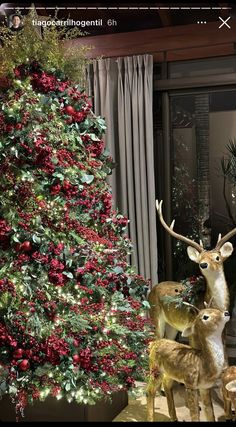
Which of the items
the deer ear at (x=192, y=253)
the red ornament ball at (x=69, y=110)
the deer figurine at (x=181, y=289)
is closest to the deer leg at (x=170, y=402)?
the deer figurine at (x=181, y=289)

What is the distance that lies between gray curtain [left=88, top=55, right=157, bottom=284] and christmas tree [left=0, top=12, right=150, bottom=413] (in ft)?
3.36

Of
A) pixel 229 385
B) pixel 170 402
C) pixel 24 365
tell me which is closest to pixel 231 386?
pixel 229 385

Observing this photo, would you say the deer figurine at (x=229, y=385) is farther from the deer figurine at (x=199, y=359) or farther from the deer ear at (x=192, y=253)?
the deer ear at (x=192, y=253)

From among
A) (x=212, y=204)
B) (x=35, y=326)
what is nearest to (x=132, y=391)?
(x=35, y=326)

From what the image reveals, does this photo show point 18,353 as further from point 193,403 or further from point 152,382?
point 193,403

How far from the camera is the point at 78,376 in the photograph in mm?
2465

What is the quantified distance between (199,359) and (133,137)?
6.04ft

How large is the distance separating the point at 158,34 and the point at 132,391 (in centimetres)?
248

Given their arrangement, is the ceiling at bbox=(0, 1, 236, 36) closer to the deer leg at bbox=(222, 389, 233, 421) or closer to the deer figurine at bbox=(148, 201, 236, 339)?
the deer figurine at bbox=(148, 201, 236, 339)

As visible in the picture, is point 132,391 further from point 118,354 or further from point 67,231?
point 67,231

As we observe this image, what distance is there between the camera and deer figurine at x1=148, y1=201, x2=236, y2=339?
2.89 metres

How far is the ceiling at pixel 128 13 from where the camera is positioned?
11.3 feet

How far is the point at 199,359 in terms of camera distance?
2.52 m

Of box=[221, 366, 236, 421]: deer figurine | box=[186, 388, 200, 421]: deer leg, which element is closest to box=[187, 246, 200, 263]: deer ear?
box=[221, 366, 236, 421]: deer figurine
